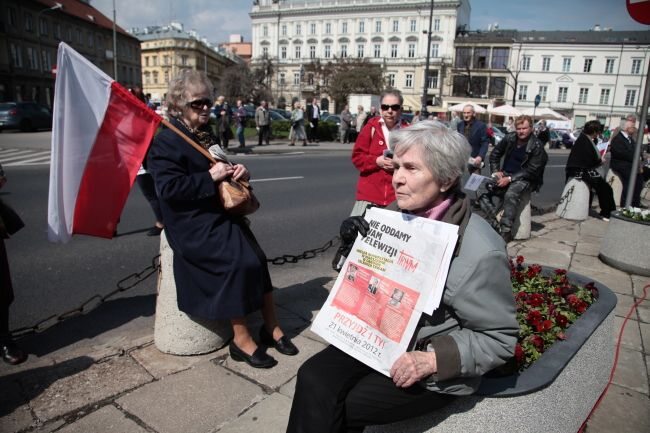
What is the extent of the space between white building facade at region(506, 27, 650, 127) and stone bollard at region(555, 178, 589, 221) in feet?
236

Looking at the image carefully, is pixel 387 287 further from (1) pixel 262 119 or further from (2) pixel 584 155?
(1) pixel 262 119

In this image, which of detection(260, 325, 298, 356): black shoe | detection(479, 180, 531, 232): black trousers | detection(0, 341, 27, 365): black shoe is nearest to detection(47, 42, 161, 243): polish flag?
detection(0, 341, 27, 365): black shoe

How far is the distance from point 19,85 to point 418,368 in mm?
61268

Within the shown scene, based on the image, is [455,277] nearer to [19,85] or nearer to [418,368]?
[418,368]

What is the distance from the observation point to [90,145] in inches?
130

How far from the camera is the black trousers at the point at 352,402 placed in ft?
6.44

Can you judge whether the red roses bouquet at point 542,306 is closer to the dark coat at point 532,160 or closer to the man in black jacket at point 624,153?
the dark coat at point 532,160

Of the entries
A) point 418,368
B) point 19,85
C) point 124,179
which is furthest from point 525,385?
point 19,85

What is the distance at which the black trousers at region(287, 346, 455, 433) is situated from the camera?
1.96 metres

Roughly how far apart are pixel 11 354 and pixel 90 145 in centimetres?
161

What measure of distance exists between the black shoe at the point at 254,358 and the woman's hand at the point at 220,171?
1201 millimetres

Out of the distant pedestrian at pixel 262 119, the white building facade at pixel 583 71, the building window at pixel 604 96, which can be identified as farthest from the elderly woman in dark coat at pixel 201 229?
the building window at pixel 604 96

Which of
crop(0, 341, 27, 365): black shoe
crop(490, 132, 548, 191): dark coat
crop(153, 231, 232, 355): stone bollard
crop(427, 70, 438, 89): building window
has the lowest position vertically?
crop(0, 341, 27, 365): black shoe

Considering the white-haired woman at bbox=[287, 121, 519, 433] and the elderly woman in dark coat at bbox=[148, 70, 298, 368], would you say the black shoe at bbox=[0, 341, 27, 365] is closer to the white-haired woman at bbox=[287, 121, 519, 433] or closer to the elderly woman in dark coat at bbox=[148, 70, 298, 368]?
the elderly woman in dark coat at bbox=[148, 70, 298, 368]
